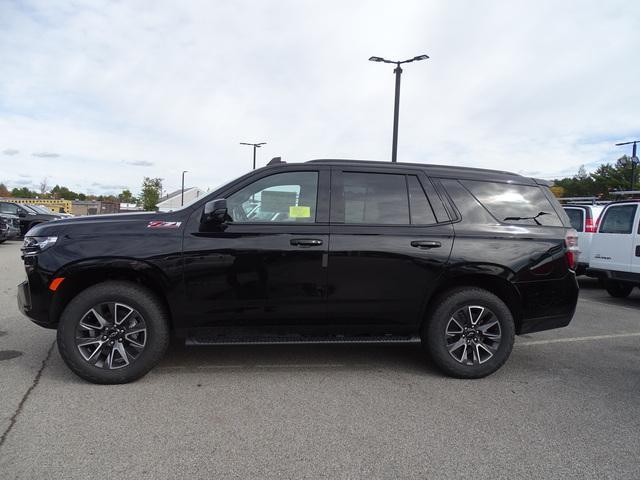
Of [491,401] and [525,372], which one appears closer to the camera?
[491,401]

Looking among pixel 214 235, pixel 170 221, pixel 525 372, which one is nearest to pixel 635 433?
pixel 525 372

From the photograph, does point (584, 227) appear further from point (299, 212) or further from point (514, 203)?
point (299, 212)

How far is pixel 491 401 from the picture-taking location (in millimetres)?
3791

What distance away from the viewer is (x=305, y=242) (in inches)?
160

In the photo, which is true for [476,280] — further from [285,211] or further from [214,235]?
[214,235]

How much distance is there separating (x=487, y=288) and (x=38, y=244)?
3904 millimetres

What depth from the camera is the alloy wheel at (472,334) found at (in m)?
4.25

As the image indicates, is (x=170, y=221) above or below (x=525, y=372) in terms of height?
above

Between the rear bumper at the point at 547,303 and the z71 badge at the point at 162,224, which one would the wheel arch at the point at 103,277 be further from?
the rear bumper at the point at 547,303

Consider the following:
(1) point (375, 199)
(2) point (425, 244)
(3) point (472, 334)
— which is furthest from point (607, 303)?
(1) point (375, 199)

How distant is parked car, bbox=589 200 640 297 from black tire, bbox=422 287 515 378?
503 centimetres

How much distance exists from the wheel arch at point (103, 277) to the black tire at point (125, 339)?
99 mm

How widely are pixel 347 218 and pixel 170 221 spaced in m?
1.50

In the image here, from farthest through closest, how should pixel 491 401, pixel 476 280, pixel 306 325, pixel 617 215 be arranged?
pixel 617 215
pixel 476 280
pixel 306 325
pixel 491 401
